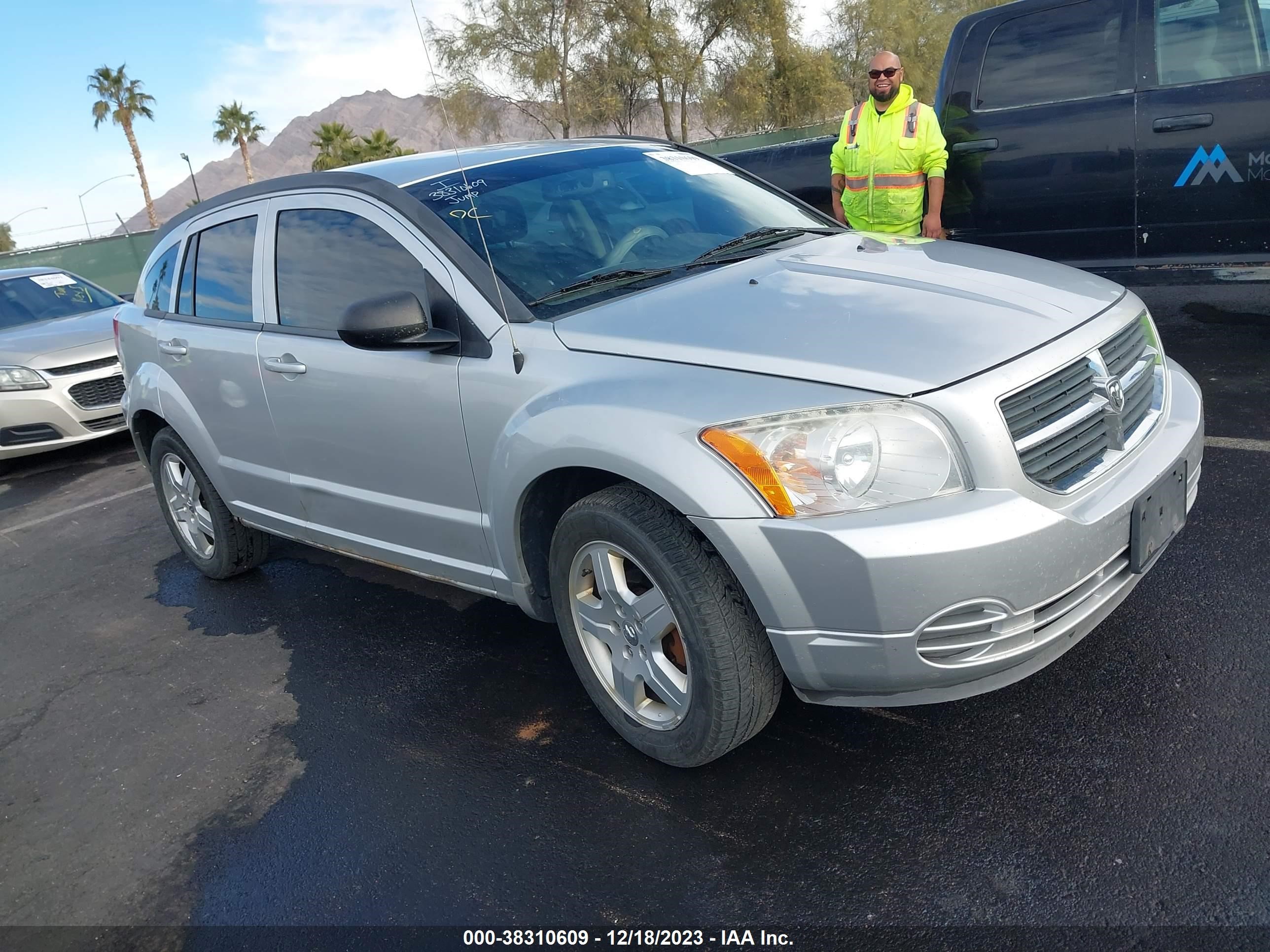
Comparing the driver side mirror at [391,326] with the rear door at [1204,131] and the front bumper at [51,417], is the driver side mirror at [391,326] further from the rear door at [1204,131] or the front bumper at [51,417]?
the front bumper at [51,417]

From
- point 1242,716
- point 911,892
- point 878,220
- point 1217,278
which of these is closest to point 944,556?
point 911,892

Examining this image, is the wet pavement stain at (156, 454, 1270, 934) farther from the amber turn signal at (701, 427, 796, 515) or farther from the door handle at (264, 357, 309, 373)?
the door handle at (264, 357, 309, 373)

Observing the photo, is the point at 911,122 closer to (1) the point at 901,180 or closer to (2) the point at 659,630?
(1) the point at 901,180

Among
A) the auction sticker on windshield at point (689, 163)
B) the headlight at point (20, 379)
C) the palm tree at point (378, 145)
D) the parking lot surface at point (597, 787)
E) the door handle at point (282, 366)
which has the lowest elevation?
the parking lot surface at point (597, 787)

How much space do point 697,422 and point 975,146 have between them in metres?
4.41

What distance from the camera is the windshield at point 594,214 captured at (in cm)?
318

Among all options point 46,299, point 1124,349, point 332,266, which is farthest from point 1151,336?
point 46,299

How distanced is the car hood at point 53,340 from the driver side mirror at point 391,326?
19.0 feet

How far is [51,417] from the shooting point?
26.1 ft

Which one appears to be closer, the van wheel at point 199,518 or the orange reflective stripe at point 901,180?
the van wheel at point 199,518

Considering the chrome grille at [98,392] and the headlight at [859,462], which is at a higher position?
the headlight at [859,462]

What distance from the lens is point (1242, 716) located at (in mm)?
2695

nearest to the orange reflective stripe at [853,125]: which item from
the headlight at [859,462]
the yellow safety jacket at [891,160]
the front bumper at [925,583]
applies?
the yellow safety jacket at [891,160]

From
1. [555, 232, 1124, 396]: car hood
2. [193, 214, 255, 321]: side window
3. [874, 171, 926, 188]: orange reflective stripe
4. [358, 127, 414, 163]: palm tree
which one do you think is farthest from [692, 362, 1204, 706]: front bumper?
[358, 127, 414, 163]: palm tree
